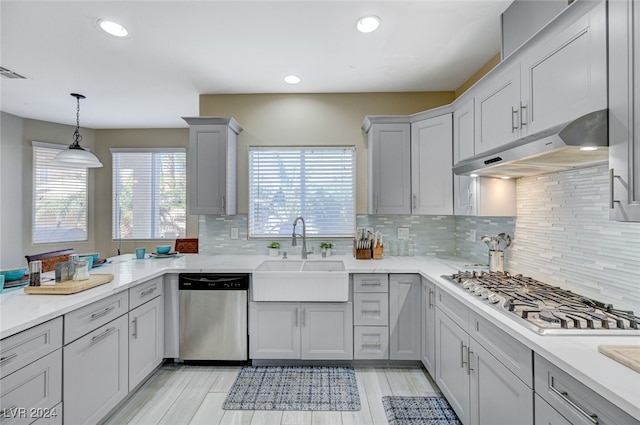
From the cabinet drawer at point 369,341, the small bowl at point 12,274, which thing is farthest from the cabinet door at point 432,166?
the small bowl at point 12,274

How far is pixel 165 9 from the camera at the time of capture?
1.98 meters

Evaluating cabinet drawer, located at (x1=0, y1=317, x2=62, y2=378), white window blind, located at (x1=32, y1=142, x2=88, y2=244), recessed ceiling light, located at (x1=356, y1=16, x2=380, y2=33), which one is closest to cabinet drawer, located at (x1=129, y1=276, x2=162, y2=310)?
cabinet drawer, located at (x1=0, y1=317, x2=62, y2=378)

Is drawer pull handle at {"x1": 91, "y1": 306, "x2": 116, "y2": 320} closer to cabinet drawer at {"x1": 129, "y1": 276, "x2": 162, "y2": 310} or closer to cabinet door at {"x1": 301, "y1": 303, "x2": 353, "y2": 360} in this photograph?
cabinet drawer at {"x1": 129, "y1": 276, "x2": 162, "y2": 310}

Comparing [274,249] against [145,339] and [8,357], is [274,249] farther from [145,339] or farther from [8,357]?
[8,357]

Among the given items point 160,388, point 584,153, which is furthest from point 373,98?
point 160,388

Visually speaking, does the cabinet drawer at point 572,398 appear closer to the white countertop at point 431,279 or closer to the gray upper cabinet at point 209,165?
the white countertop at point 431,279

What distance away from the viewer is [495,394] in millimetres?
1449

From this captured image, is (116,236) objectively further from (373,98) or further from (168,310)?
(373,98)

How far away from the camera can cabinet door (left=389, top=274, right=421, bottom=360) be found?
2.59m

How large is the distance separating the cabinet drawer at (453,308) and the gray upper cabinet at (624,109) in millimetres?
933

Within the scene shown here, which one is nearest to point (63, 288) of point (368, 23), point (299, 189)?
point (299, 189)

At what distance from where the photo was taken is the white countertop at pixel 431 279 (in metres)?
0.89

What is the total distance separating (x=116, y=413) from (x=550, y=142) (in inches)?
119

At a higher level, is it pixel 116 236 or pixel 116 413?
pixel 116 236
